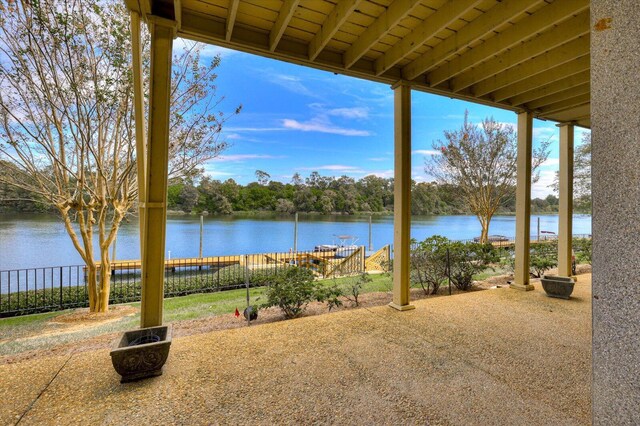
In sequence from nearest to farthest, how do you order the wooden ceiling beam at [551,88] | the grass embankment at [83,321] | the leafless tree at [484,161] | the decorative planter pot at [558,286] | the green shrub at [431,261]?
the wooden ceiling beam at [551,88], the grass embankment at [83,321], the decorative planter pot at [558,286], the green shrub at [431,261], the leafless tree at [484,161]

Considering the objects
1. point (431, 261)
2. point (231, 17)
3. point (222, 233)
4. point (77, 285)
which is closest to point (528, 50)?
point (231, 17)

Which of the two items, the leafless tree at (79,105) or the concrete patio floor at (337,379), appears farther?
the leafless tree at (79,105)

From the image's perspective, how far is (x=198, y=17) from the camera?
92.4 inches

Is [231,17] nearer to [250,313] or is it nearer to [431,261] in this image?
[250,313]

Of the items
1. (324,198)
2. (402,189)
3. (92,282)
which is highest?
(324,198)

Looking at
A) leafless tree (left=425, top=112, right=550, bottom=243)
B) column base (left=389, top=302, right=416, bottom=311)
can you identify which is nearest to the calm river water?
leafless tree (left=425, top=112, right=550, bottom=243)

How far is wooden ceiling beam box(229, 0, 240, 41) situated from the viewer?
6.76 ft

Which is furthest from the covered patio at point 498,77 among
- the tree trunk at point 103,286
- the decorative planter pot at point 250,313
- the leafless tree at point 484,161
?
the leafless tree at point 484,161

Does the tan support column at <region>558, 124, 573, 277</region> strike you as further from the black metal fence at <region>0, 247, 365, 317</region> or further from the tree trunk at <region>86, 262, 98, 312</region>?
the tree trunk at <region>86, 262, 98, 312</region>

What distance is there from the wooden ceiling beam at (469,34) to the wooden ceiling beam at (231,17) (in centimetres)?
188

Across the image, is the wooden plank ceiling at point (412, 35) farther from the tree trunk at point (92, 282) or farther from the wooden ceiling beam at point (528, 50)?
the tree trunk at point (92, 282)

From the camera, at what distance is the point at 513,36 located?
2.50 meters

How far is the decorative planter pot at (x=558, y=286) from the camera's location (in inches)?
145

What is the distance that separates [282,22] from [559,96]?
145 inches
